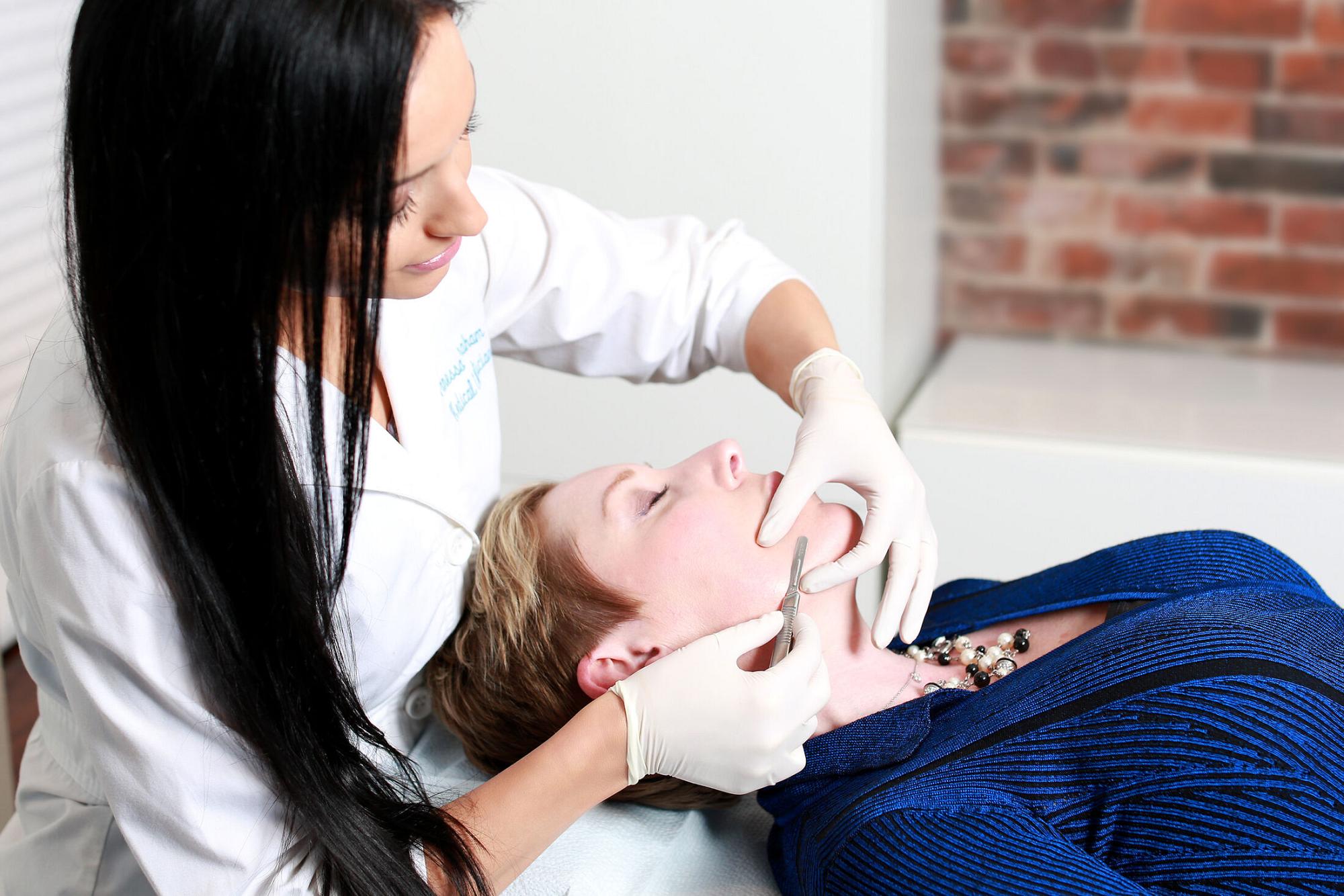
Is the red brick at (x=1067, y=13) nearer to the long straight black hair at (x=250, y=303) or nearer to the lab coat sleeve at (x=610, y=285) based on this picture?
the lab coat sleeve at (x=610, y=285)

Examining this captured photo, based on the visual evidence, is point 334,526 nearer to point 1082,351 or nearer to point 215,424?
point 215,424

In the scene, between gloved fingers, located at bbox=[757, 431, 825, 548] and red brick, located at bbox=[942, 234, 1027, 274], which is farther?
red brick, located at bbox=[942, 234, 1027, 274]

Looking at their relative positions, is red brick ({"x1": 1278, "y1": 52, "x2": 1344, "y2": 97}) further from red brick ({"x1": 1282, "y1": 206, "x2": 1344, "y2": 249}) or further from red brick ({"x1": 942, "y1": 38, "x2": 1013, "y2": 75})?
red brick ({"x1": 942, "y1": 38, "x2": 1013, "y2": 75})

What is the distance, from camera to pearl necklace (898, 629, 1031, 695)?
1.31 metres

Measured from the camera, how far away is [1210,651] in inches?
43.2

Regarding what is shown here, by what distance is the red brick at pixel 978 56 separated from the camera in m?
2.45

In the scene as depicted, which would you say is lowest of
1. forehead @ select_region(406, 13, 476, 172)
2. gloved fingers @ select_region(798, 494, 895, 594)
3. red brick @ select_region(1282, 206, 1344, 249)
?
gloved fingers @ select_region(798, 494, 895, 594)

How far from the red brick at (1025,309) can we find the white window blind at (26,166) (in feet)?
5.81

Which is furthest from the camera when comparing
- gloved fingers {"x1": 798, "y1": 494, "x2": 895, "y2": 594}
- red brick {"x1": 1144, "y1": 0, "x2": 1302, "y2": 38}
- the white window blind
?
red brick {"x1": 1144, "y1": 0, "x2": 1302, "y2": 38}

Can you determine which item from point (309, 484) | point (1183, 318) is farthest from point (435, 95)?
point (1183, 318)

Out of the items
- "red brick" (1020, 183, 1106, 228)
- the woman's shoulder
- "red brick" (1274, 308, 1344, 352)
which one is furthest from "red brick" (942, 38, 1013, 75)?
the woman's shoulder

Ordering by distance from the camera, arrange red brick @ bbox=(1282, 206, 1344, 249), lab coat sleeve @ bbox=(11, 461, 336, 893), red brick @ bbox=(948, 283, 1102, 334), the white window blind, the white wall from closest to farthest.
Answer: lab coat sleeve @ bbox=(11, 461, 336, 893)
the white wall
the white window blind
red brick @ bbox=(1282, 206, 1344, 249)
red brick @ bbox=(948, 283, 1102, 334)

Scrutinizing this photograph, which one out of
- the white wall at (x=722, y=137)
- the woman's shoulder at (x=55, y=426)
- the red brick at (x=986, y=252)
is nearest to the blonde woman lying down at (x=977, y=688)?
the woman's shoulder at (x=55, y=426)

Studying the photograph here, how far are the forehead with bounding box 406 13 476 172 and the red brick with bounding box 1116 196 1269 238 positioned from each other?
1.88 metres
